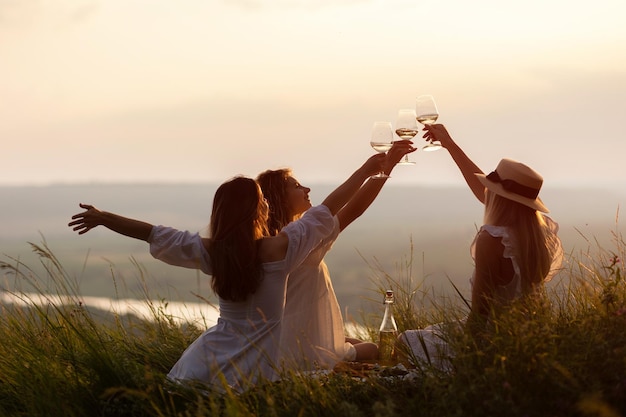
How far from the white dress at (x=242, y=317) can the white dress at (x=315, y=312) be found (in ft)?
2.11

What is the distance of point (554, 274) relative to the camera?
264 inches

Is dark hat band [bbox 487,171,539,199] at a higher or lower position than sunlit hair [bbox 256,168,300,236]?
higher

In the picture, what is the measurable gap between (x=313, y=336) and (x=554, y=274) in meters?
1.98

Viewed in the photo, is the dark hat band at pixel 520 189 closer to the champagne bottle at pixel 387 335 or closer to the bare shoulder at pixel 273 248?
the champagne bottle at pixel 387 335

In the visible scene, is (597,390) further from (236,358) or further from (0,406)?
(0,406)

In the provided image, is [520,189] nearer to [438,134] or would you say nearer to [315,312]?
[438,134]

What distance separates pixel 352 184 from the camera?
22.1 feet

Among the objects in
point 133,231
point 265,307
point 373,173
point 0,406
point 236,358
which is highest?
point 373,173

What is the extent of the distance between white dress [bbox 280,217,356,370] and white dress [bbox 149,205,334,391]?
0.64m

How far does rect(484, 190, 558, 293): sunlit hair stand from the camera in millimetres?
6070

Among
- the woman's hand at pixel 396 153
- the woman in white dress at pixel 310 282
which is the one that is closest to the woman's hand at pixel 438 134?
the woman's hand at pixel 396 153

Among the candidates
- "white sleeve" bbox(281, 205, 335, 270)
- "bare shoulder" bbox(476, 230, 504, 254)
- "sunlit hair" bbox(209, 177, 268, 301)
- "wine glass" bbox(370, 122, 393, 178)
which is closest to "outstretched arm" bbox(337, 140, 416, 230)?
"wine glass" bbox(370, 122, 393, 178)

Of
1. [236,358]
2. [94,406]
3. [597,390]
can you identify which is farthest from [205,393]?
[597,390]

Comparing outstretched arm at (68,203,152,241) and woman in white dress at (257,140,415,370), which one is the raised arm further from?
outstretched arm at (68,203,152,241)
